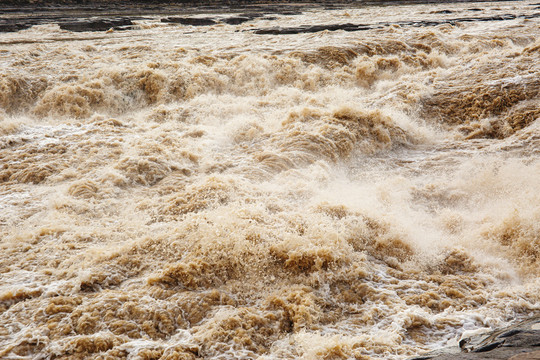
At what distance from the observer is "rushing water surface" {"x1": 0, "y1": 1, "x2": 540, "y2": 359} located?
369 cm

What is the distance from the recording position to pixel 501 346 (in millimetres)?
2902

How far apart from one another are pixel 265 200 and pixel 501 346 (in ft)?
10.5

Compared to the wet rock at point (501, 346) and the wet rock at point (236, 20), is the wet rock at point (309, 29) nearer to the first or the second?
the wet rock at point (236, 20)

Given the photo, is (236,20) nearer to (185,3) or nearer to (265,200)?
(185,3)

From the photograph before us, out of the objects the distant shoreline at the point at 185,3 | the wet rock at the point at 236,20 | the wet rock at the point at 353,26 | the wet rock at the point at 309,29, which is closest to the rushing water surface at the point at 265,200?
the wet rock at the point at 309,29

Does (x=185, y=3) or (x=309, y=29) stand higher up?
(x=185, y=3)

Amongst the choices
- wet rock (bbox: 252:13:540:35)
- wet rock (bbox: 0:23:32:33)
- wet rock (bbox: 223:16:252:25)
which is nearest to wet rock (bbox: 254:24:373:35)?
wet rock (bbox: 252:13:540:35)

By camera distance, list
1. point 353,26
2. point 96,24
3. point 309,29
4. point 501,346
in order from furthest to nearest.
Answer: point 96,24, point 353,26, point 309,29, point 501,346

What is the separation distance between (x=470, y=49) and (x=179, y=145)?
29.3ft

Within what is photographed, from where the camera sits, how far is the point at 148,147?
7215 mm

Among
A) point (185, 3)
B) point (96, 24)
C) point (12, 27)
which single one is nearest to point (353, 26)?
point (96, 24)

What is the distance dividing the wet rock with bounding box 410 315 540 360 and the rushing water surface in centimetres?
28

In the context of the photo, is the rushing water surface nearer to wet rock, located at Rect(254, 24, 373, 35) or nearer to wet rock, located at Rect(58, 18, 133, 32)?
wet rock, located at Rect(254, 24, 373, 35)

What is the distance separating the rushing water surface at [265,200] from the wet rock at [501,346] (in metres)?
0.28
